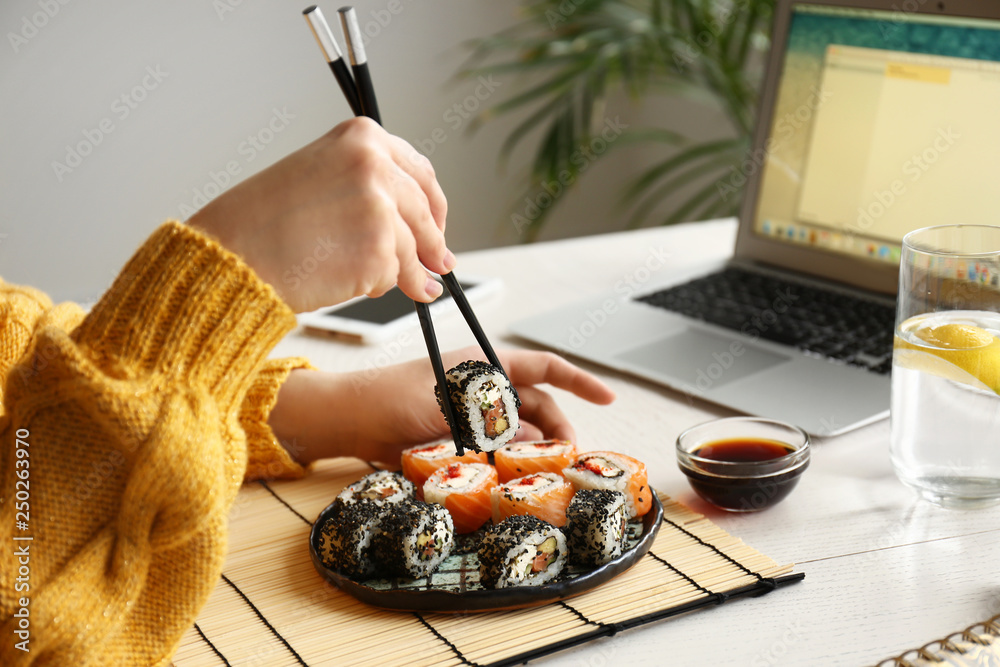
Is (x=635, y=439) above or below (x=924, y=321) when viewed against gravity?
below

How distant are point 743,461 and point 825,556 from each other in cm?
12

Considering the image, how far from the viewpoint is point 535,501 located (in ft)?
2.60

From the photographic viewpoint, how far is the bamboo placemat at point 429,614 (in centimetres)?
67

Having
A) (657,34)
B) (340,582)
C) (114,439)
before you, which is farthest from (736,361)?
(657,34)

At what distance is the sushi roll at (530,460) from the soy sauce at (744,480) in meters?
0.12

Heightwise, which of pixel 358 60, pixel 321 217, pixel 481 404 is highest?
pixel 358 60

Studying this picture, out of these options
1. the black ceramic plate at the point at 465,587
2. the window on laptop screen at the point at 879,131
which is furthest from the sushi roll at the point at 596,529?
the window on laptop screen at the point at 879,131

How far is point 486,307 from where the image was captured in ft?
4.82

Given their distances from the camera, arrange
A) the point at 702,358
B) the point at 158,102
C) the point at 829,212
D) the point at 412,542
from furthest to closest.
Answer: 1. the point at 158,102
2. the point at 829,212
3. the point at 702,358
4. the point at 412,542

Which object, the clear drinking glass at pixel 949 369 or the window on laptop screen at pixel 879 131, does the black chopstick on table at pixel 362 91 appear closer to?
the clear drinking glass at pixel 949 369

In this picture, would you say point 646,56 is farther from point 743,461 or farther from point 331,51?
point 331,51

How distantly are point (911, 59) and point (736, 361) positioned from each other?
0.53 m

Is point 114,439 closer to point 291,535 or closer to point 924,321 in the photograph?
point 291,535

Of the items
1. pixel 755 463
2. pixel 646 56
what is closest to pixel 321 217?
pixel 755 463
